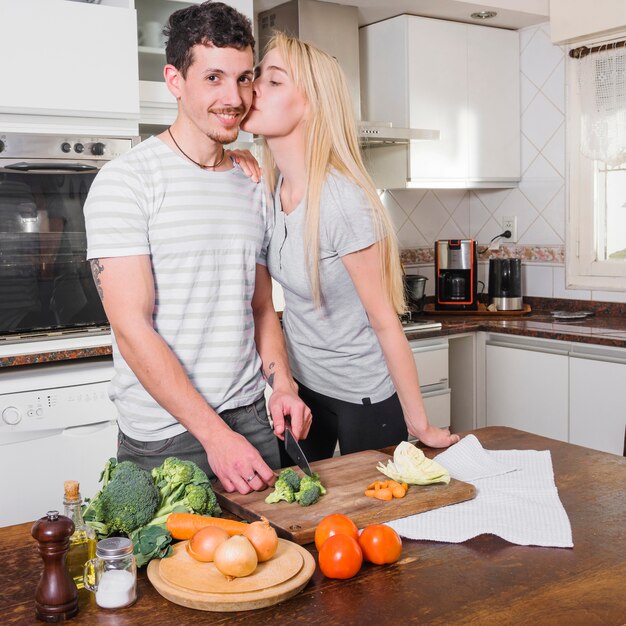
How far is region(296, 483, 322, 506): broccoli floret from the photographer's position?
1.31 meters

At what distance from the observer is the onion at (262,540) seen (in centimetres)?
107

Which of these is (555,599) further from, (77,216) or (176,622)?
(77,216)

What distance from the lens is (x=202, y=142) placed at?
1647mm

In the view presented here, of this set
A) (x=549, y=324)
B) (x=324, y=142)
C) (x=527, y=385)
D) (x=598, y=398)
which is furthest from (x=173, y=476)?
(x=549, y=324)

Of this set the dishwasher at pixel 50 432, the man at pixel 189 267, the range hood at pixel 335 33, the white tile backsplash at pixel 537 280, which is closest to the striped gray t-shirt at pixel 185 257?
the man at pixel 189 267

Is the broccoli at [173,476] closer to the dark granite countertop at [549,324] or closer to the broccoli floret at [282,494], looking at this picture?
the broccoli floret at [282,494]

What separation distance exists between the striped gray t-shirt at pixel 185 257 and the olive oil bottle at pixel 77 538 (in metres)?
0.49

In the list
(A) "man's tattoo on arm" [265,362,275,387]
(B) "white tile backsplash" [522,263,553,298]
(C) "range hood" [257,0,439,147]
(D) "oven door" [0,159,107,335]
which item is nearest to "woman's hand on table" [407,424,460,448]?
(A) "man's tattoo on arm" [265,362,275,387]

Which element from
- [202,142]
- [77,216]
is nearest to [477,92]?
[77,216]

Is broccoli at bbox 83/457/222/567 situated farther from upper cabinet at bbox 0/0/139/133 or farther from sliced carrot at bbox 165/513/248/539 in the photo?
upper cabinet at bbox 0/0/139/133

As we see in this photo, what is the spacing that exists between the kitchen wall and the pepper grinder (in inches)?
128

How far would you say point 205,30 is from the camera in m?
1.57

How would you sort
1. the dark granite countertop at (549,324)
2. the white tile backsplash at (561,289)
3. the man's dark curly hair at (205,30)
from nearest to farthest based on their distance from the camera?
the man's dark curly hair at (205,30)
the dark granite countertop at (549,324)
the white tile backsplash at (561,289)

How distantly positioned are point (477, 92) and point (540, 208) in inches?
25.7
